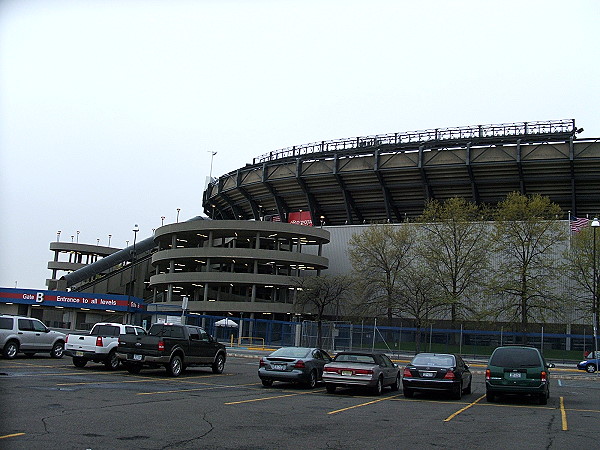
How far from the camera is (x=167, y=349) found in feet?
73.6

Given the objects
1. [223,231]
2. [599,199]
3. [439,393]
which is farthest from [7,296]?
[599,199]

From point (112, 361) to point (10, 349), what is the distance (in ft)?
14.7

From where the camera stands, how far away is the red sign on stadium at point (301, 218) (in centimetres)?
7869

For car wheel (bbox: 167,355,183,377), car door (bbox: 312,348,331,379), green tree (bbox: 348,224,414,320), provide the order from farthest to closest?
1. green tree (bbox: 348,224,414,320)
2. car wheel (bbox: 167,355,183,377)
3. car door (bbox: 312,348,331,379)

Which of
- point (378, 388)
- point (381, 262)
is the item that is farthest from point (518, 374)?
point (381, 262)

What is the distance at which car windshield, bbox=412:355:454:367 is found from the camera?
786 inches

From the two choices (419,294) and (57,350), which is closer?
(57,350)

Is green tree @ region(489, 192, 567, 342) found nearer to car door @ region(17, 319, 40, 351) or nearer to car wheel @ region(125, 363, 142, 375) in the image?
car wheel @ region(125, 363, 142, 375)

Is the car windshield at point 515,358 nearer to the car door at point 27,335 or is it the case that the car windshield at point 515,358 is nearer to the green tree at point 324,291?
the car door at point 27,335

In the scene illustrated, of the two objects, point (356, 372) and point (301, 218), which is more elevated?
point (301, 218)

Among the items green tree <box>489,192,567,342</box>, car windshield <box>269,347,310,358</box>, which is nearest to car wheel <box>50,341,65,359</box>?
car windshield <box>269,347,310,358</box>

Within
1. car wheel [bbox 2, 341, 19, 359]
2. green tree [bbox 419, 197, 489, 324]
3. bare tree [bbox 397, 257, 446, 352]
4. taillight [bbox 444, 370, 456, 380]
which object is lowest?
car wheel [bbox 2, 341, 19, 359]

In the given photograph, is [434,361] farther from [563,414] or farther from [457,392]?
[563,414]

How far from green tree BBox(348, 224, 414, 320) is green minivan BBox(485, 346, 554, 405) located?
1598 inches
